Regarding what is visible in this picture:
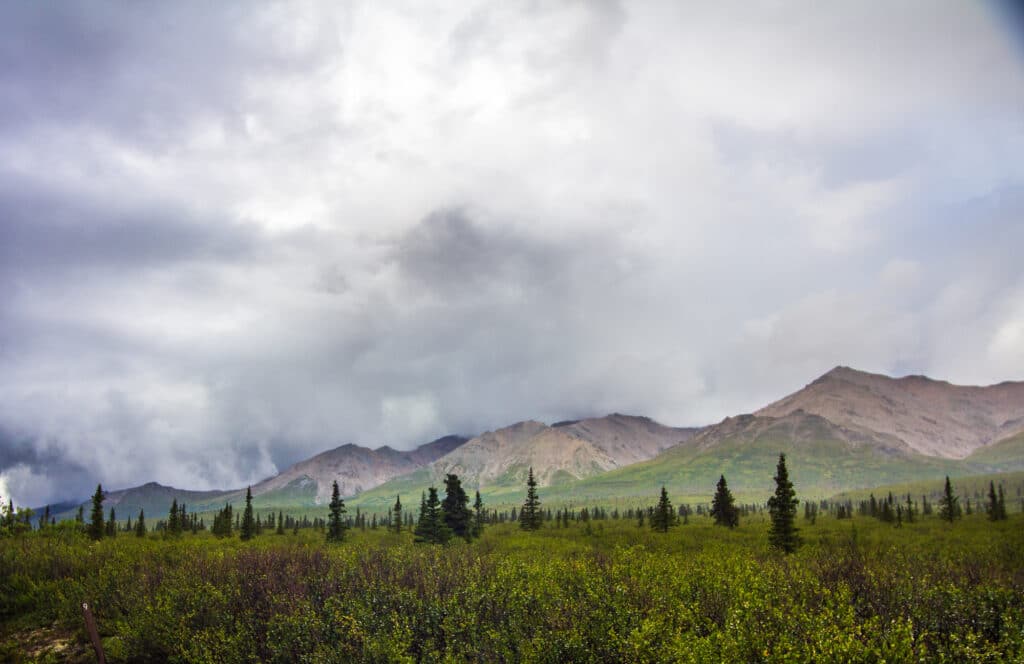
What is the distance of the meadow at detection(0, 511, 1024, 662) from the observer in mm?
18984

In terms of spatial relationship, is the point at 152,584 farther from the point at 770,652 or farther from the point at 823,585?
the point at 823,585

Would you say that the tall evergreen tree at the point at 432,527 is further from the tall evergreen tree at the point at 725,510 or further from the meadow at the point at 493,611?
the tall evergreen tree at the point at 725,510

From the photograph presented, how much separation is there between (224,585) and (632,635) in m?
22.3

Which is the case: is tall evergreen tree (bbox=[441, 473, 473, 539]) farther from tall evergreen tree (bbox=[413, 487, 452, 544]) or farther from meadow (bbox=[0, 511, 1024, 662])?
meadow (bbox=[0, 511, 1024, 662])

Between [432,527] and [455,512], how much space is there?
8025 millimetres

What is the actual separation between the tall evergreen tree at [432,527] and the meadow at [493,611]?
41469mm

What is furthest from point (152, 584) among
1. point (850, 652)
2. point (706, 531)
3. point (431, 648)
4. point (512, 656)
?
point (706, 531)

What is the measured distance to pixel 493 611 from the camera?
25.7 metres

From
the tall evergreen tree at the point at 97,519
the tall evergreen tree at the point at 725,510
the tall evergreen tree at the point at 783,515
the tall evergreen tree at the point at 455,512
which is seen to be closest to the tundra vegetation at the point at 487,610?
the tall evergreen tree at the point at 783,515

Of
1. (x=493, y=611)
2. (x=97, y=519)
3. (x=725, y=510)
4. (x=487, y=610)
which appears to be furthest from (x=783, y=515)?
(x=97, y=519)

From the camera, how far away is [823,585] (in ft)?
91.1

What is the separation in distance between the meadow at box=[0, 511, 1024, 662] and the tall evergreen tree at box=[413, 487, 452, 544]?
41.5 meters

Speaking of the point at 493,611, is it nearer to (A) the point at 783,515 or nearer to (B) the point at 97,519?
(A) the point at 783,515

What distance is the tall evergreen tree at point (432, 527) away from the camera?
7776 cm
